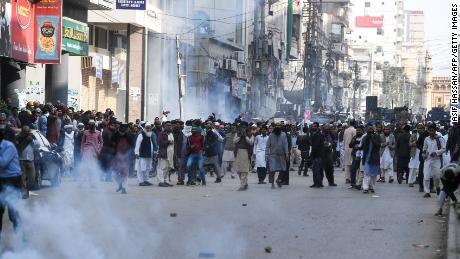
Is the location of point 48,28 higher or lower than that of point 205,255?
higher

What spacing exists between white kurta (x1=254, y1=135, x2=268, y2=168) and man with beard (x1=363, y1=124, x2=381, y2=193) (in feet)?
13.8

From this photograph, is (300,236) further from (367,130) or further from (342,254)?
(367,130)

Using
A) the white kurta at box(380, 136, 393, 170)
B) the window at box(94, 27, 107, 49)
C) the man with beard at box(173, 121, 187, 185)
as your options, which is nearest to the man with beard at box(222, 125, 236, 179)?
the man with beard at box(173, 121, 187, 185)

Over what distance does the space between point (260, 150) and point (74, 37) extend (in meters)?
11.6

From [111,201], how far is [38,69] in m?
18.7

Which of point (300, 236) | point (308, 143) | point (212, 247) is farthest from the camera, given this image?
point (308, 143)

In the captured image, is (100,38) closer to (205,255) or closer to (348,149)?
(348,149)

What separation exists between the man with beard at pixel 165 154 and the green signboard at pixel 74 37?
11029 millimetres

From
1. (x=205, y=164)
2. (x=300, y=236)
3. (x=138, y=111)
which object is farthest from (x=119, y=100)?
(x=300, y=236)

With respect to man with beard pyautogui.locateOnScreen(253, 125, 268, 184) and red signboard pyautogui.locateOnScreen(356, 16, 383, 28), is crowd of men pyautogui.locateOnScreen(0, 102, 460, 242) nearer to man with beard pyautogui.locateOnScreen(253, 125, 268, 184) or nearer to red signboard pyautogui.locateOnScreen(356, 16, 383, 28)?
man with beard pyautogui.locateOnScreen(253, 125, 268, 184)

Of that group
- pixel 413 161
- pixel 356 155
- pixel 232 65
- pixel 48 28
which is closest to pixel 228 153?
pixel 356 155

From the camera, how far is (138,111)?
1850 inches

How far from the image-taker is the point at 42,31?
110ft

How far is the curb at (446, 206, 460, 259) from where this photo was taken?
Answer: 38.2 ft
